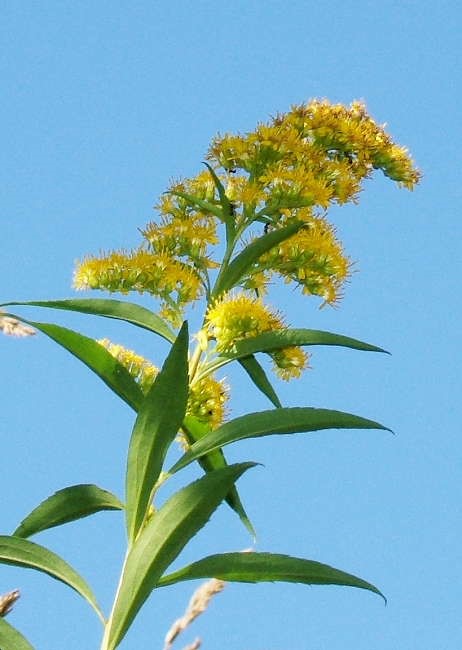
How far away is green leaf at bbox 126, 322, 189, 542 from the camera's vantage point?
11.8 ft

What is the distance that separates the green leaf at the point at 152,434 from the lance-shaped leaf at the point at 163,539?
0.13 metres

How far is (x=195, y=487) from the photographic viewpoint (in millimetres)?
3484

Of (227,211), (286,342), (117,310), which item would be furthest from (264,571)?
(227,211)

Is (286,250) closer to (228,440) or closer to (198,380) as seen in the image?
(198,380)

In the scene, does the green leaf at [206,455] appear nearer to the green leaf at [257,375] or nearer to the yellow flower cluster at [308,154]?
the green leaf at [257,375]

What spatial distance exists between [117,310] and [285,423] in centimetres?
91

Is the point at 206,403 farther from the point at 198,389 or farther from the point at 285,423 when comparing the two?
the point at 285,423

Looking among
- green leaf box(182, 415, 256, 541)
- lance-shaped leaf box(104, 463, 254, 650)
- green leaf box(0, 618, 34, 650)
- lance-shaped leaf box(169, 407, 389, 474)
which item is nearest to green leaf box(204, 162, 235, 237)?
green leaf box(182, 415, 256, 541)

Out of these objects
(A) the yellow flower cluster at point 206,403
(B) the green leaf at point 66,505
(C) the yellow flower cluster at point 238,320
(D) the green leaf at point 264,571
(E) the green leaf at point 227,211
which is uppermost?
(E) the green leaf at point 227,211

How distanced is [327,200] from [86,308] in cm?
129

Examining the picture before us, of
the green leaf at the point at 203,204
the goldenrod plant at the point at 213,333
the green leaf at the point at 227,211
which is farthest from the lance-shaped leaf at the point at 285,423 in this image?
the green leaf at the point at 203,204

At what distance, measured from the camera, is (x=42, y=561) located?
11.7ft

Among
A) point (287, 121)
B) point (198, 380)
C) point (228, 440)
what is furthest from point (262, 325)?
point (287, 121)

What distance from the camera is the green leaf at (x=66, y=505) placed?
3791 mm
